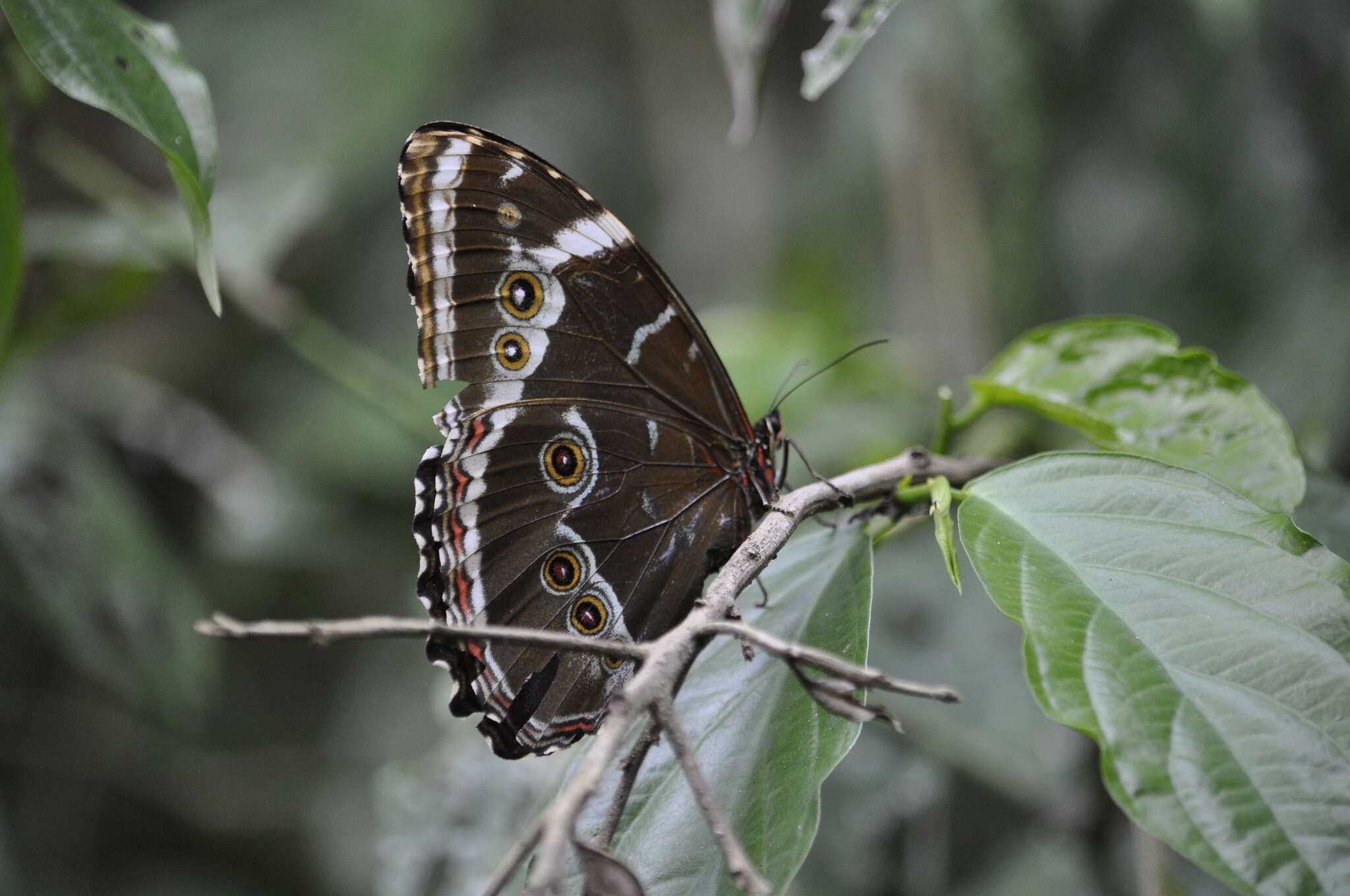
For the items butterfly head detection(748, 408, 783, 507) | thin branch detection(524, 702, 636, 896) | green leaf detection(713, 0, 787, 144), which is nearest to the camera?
thin branch detection(524, 702, 636, 896)

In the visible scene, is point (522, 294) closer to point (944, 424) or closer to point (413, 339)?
point (944, 424)

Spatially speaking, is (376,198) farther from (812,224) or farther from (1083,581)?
(1083,581)

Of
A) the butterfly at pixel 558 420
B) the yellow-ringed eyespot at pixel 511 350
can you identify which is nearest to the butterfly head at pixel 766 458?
the butterfly at pixel 558 420

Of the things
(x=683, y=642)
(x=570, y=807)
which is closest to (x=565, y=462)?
(x=683, y=642)

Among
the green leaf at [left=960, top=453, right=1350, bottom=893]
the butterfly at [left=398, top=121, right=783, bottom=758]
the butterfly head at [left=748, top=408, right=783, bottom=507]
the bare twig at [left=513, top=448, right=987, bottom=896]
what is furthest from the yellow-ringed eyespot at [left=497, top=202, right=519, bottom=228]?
the green leaf at [left=960, top=453, right=1350, bottom=893]

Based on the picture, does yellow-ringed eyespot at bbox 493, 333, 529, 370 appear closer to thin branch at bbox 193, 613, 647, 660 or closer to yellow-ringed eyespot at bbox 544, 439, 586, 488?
yellow-ringed eyespot at bbox 544, 439, 586, 488

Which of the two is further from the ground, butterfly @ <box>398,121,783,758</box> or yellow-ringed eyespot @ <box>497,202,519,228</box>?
yellow-ringed eyespot @ <box>497,202,519,228</box>

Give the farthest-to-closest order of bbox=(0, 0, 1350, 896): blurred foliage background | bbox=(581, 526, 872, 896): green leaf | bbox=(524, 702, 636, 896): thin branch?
bbox=(0, 0, 1350, 896): blurred foliage background
bbox=(581, 526, 872, 896): green leaf
bbox=(524, 702, 636, 896): thin branch
